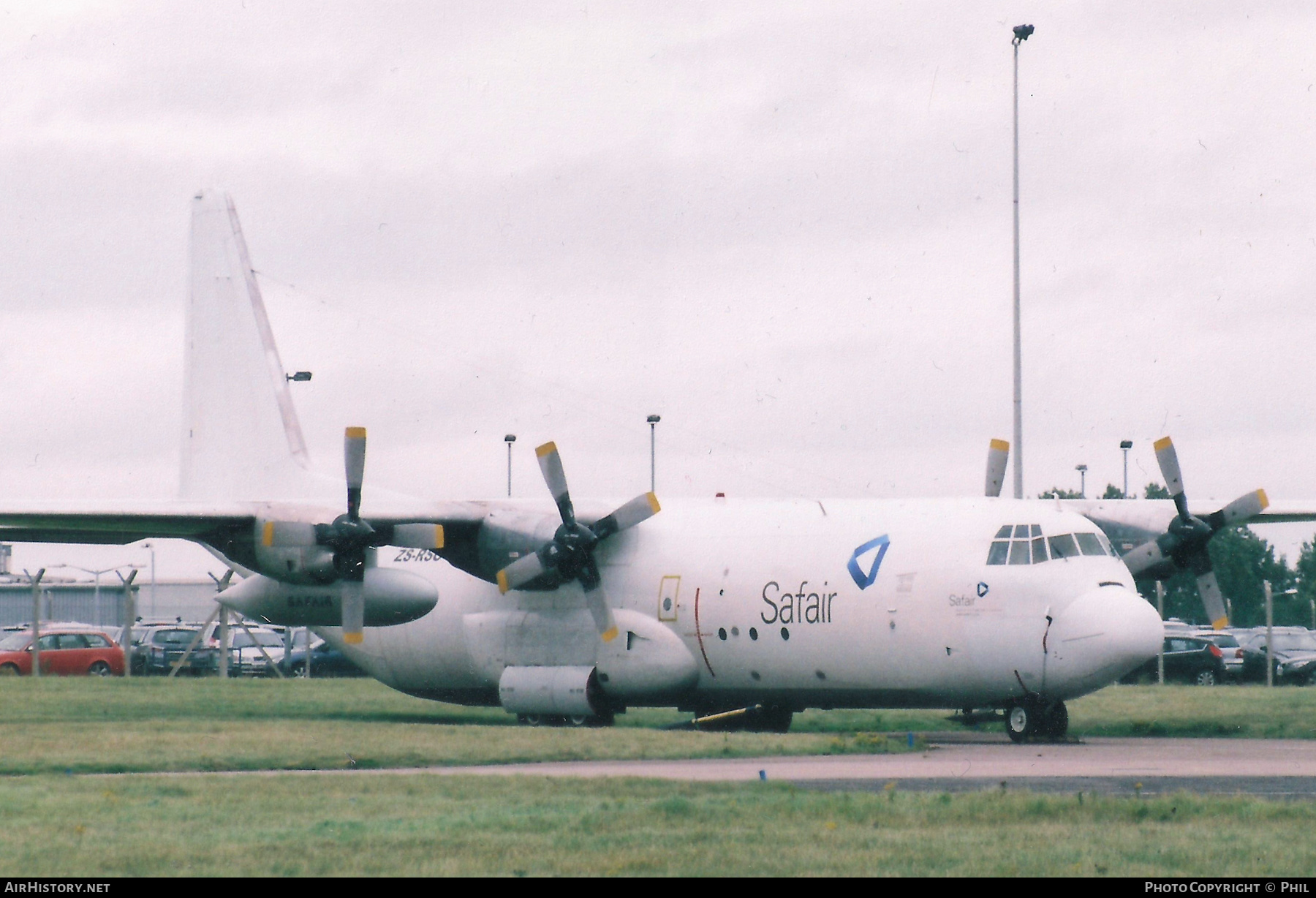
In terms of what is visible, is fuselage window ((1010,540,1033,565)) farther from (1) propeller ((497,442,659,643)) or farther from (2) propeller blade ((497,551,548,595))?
(2) propeller blade ((497,551,548,595))

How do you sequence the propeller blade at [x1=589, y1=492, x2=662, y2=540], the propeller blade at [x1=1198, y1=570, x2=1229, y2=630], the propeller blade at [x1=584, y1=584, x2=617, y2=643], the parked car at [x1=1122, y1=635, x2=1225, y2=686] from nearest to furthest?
the propeller blade at [x1=1198, y1=570, x2=1229, y2=630]
the propeller blade at [x1=584, y1=584, x2=617, y2=643]
the propeller blade at [x1=589, y1=492, x2=662, y2=540]
the parked car at [x1=1122, y1=635, x2=1225, y2=686]

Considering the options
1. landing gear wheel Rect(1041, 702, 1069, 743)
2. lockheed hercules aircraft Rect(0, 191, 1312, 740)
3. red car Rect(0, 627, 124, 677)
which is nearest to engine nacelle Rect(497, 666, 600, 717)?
lockheed hercules aircraft Rect(0, 191, 1312, 740)

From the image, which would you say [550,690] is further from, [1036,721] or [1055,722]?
[1055,722]

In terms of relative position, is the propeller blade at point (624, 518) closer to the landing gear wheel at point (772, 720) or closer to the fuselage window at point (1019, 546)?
the landing gear wheel at point (772, 720)

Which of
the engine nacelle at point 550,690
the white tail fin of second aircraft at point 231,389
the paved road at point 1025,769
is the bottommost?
the paved road at point 1025,769

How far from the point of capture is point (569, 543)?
2736 cm

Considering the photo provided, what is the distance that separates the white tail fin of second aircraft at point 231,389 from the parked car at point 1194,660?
23080mm

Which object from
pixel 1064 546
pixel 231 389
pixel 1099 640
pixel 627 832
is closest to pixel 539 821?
pixel 627 832

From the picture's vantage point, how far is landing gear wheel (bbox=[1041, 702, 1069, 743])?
24.1m

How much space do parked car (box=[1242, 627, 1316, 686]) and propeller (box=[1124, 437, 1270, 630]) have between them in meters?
18.7

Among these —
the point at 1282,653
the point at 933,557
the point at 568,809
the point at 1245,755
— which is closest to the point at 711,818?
the point at 568,809

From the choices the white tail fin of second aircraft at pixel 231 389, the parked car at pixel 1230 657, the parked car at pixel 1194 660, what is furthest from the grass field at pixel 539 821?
the parked car at pixel 1230 657

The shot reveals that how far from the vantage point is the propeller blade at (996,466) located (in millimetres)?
27922

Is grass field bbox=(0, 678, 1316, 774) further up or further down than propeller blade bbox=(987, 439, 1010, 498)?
further down
